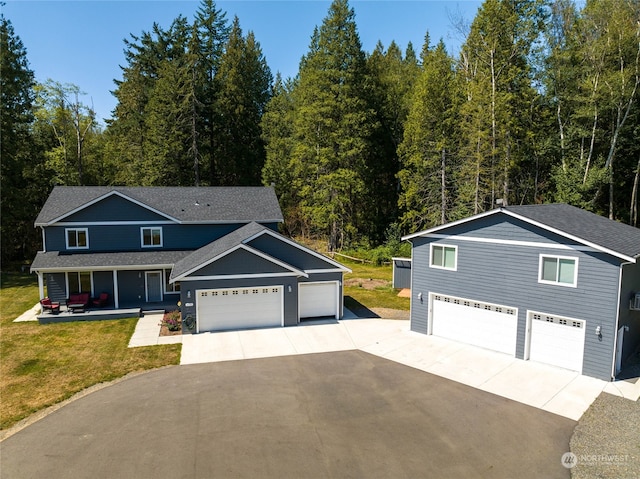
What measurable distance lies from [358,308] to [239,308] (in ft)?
22.4

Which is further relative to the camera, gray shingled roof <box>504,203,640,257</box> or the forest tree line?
the forest tree line

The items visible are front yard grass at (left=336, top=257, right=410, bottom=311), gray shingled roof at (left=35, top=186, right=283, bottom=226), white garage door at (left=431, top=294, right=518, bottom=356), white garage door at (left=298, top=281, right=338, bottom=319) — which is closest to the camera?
white garage door at (left=431, top=294, right=518, bottom=356)

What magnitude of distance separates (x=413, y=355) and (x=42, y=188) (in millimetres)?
36931

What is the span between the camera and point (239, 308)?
60.0 feet

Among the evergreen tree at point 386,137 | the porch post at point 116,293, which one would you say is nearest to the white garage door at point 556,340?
the porch post at point 116,293

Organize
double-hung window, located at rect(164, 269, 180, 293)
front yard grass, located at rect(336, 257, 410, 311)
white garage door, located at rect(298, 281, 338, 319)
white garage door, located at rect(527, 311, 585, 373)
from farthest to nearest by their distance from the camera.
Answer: front yard grass, located at rect(336, 257, 410, 311), double-hung window, located at rect(164, 269, 180, 293), white garage door, located at rect(298, 281, 338, 319), white garage door, located at rect(527, 311, 585, 373)

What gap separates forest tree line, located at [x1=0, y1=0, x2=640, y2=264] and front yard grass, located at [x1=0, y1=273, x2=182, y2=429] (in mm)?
20546

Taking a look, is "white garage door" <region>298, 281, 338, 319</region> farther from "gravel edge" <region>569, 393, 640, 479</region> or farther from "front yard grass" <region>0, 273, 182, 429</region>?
"gravel edge" <region>569, 393, 640, 479</region>

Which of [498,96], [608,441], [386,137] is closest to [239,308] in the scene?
[608,441]

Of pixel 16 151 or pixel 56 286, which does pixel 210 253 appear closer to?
pixel 56 286

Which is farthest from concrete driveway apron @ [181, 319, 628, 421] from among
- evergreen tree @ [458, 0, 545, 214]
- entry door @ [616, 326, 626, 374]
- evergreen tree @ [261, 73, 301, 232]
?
evergreen tree @ [261, 73, 301, 232]

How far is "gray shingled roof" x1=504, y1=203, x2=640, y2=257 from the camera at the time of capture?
13227 millimetres

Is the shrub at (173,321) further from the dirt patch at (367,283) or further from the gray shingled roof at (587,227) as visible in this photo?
the gray shingled roof at (587,227)

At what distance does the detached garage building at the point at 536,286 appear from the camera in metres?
13.0
